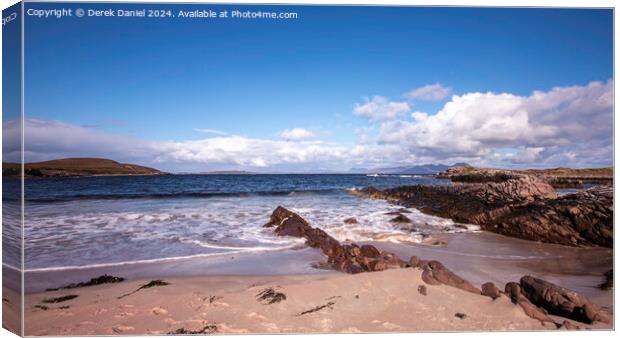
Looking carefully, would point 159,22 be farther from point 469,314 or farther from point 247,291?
point 469,314

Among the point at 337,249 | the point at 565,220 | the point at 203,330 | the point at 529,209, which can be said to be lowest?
the point at 203,330

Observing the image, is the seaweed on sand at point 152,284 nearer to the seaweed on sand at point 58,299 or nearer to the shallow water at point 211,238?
the shallow water at point 211,238

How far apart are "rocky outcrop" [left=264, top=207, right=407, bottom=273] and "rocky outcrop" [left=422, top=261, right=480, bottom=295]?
405mm

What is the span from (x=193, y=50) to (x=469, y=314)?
161 inches

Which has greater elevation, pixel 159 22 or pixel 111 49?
pixel 159 22

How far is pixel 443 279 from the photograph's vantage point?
373 centimetres

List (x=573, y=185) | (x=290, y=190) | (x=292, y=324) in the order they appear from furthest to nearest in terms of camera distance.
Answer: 1. (x=290, y=190)
2. (x=573, y=185)
3. (x=292, y=324)

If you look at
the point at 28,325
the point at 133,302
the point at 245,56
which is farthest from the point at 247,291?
the point at 245,56

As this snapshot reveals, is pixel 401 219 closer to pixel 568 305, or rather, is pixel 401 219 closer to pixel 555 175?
pixel 555 175

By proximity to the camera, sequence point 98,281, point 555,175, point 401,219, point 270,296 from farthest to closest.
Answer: point 401,219 → point 555,175 → point 98,281 → point 270,296

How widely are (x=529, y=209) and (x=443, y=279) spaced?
335cm

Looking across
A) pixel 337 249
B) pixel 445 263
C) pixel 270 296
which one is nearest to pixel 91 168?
pixel 270 296

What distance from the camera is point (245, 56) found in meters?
4.08

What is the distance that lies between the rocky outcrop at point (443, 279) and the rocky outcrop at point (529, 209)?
209 centimetres
